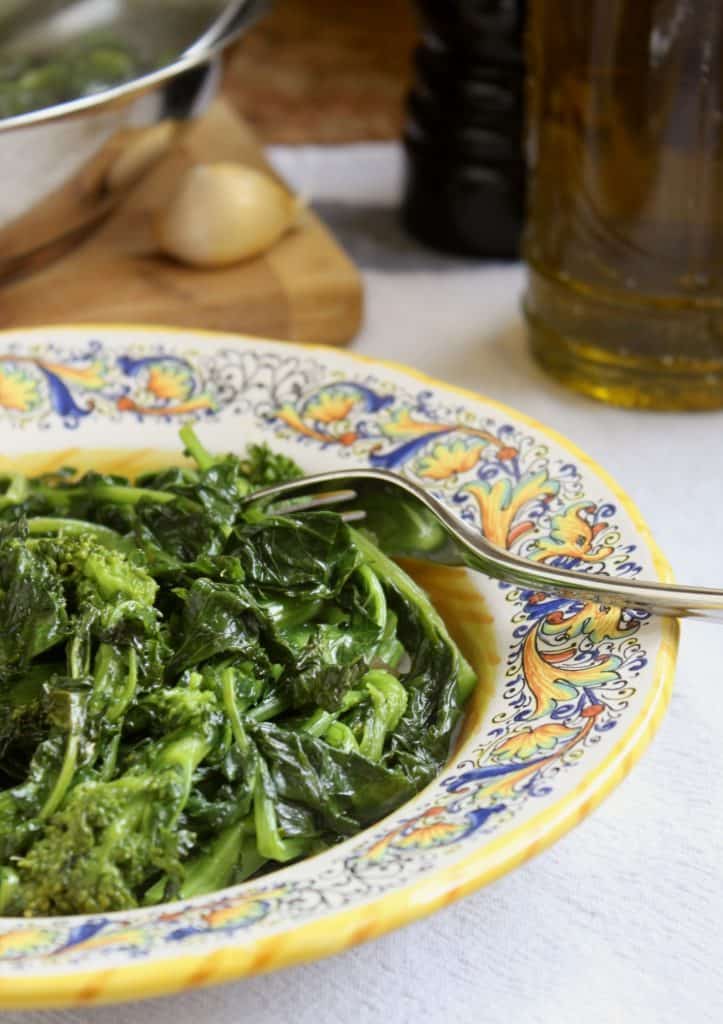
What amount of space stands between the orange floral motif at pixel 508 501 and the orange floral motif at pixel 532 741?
503 millimetres

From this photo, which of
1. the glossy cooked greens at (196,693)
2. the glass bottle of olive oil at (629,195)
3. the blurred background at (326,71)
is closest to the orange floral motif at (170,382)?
the glossy cooked greens at (196,693)

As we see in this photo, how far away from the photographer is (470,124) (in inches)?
139

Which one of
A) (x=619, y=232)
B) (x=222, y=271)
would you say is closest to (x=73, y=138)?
(x=222, y=271)

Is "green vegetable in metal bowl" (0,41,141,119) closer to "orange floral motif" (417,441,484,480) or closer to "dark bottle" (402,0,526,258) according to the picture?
"dark bottle" (402,0,526,258)

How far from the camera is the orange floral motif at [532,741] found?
165 centimetres

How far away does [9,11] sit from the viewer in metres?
3.84

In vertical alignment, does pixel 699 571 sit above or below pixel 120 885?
below

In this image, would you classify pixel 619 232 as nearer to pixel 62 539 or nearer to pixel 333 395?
pixel 333 395

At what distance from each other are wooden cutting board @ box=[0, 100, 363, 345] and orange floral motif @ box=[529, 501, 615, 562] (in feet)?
4.42

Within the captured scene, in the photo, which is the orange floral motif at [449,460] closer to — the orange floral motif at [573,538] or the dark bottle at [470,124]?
the orange floral motif at [573,538]

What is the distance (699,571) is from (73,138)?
164cm

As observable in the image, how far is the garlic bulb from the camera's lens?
3322mm

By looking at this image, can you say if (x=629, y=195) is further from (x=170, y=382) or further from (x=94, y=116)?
(x=94, y=116)

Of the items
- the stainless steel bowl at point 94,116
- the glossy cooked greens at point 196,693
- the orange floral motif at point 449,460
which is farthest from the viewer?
the stainless steel bowl at point 94,116
